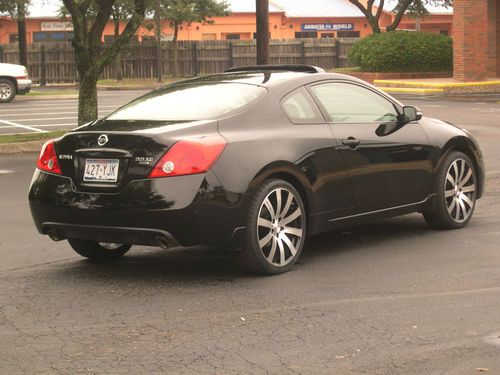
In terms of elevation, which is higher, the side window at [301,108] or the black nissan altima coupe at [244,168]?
the side window at [301,108]

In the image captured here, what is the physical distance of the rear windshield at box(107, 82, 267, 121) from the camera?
719 centimetres

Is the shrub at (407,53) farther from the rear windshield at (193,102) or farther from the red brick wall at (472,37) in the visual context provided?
the rear windshield at (193,102)

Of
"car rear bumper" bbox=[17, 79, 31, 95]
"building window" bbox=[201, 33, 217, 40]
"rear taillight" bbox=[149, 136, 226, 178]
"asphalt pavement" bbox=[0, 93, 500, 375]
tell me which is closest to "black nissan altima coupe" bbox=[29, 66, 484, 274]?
"rear taillight" bbox=[149, 136, 226, 178]

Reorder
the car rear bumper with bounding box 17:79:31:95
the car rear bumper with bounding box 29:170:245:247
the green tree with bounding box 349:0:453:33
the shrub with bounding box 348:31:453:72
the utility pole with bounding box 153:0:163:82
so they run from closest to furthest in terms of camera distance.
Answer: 1. the car rear bumper with bounding box 29:170:245:247
2. the car rear bumper with bounding box 17:79:31:95
3. the shrub with bounding box 348:31:453:72
4. the green tree with bounding box 349:0:453:33
5. the utility pole with bounding box 153:0:163:82

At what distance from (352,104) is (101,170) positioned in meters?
2.27

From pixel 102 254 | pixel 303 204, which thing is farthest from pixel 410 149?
pixel 102 254

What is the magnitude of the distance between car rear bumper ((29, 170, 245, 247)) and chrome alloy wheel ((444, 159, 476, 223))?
8.58 ft

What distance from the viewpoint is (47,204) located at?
7.01 metres

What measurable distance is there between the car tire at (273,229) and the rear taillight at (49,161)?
1.47 metres

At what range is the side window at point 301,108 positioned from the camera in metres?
7.41

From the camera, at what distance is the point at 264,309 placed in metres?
6.02

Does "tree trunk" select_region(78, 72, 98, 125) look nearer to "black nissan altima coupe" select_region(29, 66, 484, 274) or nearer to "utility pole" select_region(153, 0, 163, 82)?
"black nissan altima coupe" select_region(29, 66, 484, 274)

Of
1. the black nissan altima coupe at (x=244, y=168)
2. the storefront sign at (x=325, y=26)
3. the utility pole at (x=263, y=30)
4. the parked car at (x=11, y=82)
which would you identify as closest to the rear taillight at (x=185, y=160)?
the black nissan altima coupe at (x=244, y=168)

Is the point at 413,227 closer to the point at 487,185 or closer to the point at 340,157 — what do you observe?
the point at 340,157
